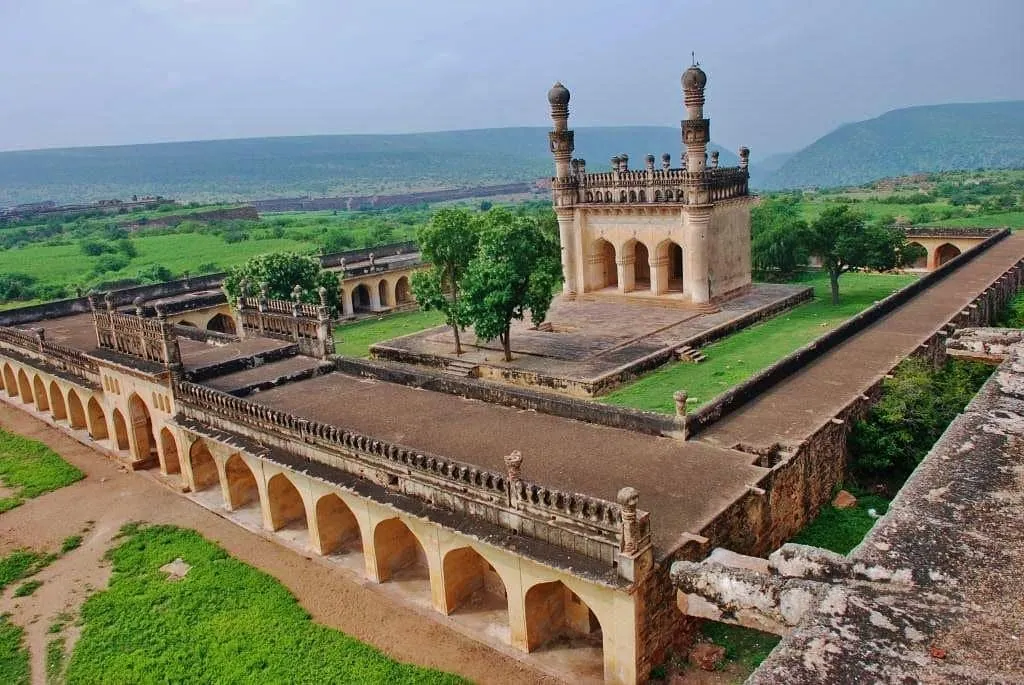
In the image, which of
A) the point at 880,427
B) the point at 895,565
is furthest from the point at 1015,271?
the point at 895,565

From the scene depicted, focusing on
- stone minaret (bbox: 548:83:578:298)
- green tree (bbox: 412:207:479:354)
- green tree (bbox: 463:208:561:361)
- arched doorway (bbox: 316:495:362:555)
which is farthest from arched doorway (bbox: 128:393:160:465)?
stone minaret (bbox: 548:83:578:298)

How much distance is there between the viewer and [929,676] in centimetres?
376

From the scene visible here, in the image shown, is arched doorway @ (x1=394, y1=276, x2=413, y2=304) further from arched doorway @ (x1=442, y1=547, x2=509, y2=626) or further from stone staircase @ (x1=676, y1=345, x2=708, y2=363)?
arched doorway @ (x1=442, y1=547, x2=509, y2=626)

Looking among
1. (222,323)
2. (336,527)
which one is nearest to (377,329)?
(222,323)

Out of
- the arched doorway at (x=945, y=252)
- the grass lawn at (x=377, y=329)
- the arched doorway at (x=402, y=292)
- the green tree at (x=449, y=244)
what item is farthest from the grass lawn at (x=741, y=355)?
the arched doorway at (x=402, y=292)

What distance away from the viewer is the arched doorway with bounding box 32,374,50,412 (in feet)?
88.7

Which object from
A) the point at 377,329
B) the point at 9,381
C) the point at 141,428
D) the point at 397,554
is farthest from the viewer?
the point at 377,329

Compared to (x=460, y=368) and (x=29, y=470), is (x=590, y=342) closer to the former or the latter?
(x=460, y=368)

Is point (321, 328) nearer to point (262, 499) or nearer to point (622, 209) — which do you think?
point (262, 499)

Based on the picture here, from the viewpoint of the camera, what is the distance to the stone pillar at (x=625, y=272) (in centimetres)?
3544

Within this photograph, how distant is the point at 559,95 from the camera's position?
113 ft

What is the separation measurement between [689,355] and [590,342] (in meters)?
3.71

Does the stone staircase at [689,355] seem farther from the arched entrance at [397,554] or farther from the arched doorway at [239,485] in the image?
the arched doorway at [239,485]

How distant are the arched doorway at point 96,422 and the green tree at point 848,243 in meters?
30.6
